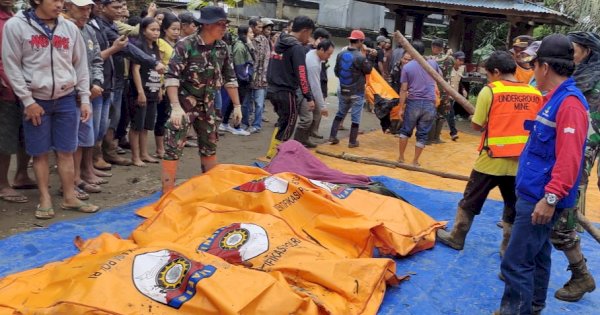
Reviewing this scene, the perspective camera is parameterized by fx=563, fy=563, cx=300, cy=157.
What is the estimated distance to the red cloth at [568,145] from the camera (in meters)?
3.02

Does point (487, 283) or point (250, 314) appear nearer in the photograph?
point (250, 314)

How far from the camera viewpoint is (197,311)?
2828 mm

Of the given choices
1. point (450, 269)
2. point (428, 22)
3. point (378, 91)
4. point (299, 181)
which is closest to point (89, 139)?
point (299, 181)

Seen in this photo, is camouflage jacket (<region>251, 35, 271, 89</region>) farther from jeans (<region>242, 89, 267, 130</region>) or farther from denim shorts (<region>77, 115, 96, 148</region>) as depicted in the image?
denim shorts (<region>77, 115, 96, 148</region>)

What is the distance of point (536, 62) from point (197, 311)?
2.39m

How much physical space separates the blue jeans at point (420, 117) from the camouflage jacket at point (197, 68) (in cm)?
339

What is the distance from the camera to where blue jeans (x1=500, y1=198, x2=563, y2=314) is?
10.7 feet

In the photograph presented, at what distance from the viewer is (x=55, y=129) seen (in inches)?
191

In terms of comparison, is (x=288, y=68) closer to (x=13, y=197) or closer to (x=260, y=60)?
(x=260, y=60)

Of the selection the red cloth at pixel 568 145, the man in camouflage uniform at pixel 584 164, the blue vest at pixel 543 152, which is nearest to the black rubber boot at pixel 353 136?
the man in camouflage uniform at pixel 584 164

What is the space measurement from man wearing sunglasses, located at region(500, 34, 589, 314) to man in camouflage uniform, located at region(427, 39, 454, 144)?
6.21 m

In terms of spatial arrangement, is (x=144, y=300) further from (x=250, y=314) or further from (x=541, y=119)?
(x=541, y=119)

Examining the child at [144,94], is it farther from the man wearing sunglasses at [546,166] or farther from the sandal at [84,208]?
the man wearing sunglasses at [546,166]

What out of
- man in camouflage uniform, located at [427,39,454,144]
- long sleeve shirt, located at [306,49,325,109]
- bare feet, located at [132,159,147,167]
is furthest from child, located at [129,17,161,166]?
man in camouflage uniform, located at [427,39,454,144]
